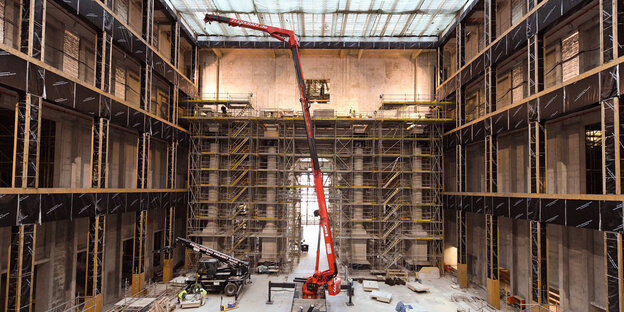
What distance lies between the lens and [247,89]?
83.6 ft

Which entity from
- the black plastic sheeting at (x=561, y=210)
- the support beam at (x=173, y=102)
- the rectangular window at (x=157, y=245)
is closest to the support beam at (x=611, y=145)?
the black plastic sheeting at (x=561, y=210)

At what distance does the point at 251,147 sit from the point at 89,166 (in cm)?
929

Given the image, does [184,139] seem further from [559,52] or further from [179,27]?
[559,52]

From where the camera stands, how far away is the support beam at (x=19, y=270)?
10.2m

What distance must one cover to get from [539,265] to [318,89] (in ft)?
57.9

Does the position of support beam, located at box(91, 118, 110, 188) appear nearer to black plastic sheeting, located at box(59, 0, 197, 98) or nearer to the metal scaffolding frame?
black plastic sheeting, located at box(59, 0, 197, 98)

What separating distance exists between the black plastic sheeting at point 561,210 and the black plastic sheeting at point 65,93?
1781cm

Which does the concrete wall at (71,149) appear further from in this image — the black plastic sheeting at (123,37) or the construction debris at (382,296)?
the construction debris at (382,296)

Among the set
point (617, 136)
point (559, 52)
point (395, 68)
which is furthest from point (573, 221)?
point (395, 68)

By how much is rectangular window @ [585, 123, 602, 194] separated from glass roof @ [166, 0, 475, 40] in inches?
410

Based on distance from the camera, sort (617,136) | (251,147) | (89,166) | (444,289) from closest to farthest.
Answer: (617,136) < (89,166) < (444,289) < (251,147)

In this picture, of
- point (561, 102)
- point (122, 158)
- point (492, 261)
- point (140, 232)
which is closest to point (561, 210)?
point (561, 102)

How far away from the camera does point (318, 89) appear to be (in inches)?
1008

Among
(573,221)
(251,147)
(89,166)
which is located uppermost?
(251,147)
